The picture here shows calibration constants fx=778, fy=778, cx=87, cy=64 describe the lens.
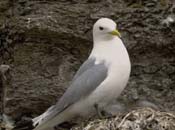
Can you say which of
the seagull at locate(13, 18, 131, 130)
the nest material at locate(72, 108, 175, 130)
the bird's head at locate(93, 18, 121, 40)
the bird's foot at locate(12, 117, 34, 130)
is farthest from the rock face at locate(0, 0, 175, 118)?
the nest material at locate(72, 108, 175, 130)

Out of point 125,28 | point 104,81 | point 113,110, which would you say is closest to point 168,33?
point 125,28

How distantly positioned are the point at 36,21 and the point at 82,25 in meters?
0.38

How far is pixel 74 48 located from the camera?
6.48m

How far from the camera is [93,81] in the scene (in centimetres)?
543

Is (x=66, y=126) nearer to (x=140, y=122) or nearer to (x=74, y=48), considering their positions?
(x=74, y=48)

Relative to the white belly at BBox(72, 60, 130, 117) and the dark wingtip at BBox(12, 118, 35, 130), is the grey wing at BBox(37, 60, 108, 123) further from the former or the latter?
the dark wingtip at BBox(12, 118, 35, 130)

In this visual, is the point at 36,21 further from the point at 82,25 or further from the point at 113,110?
the point at 113,110

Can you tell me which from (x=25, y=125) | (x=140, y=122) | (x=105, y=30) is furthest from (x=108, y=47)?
(x=25, y=125)

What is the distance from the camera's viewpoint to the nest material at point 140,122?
5.16 meters

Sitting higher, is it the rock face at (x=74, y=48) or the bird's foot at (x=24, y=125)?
the rock face at (x=74, y=48)

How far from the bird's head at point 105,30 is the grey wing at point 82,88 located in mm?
279

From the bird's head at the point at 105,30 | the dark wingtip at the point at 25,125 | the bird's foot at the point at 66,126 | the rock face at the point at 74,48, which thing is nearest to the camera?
the bird's head at the point at 105,30

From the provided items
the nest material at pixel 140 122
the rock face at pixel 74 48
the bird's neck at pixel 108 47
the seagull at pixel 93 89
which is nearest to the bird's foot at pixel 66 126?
the rock face at pixel 74 48

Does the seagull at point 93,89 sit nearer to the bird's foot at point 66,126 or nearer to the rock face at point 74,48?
the bird's foot at point 66,126
